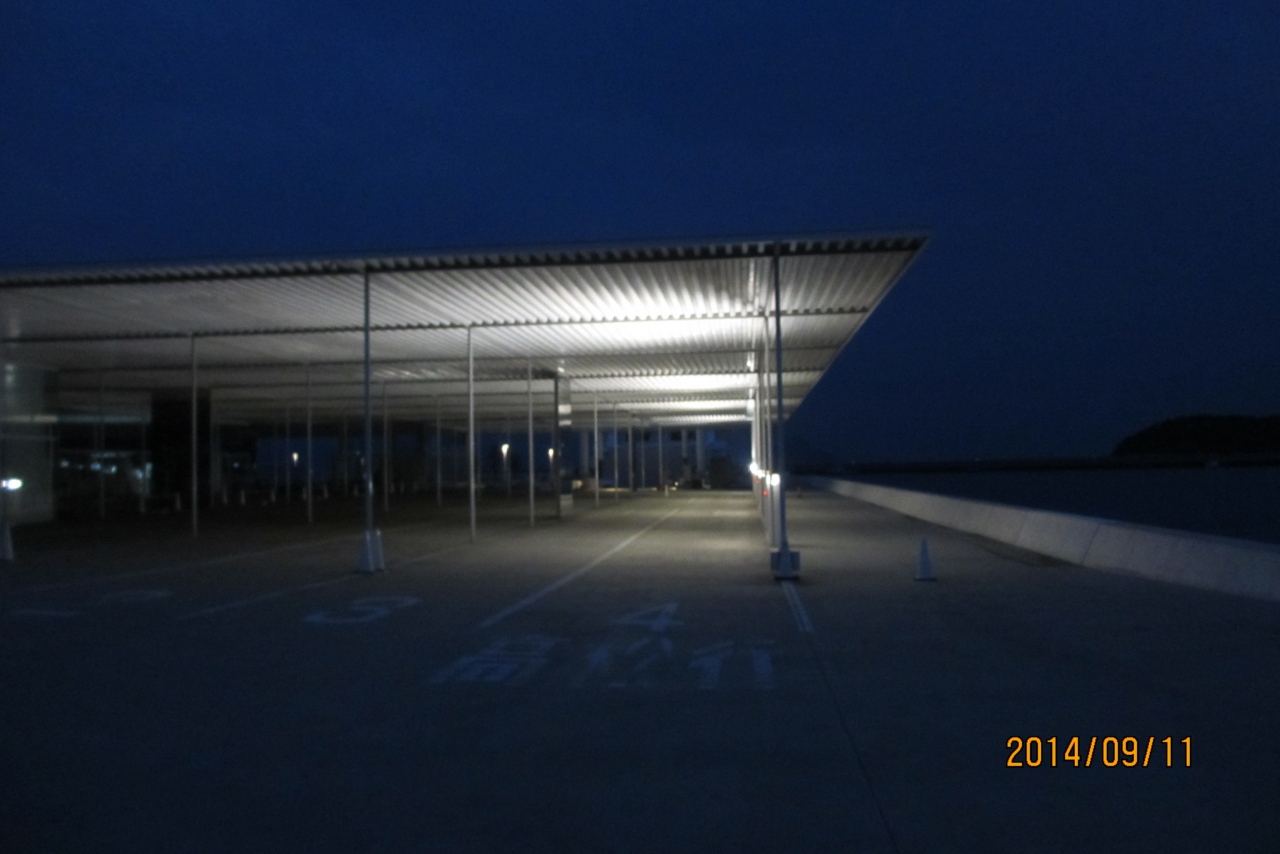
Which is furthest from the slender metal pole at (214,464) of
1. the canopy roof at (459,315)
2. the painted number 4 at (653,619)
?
the painted number 4 at (653,619)

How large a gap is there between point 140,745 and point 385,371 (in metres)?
27.6

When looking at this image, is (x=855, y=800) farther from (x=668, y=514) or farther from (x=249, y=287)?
(x=668, y=514)

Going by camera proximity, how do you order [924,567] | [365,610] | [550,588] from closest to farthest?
[365,610], [550,588], [924,567]

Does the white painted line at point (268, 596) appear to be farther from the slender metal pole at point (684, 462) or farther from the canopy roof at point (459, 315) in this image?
the slender metal pole at point (684, 462)

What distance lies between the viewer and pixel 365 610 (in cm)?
1259

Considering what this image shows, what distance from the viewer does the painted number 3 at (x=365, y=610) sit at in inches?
469

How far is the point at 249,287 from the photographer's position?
59.6 feet

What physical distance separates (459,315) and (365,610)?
9.94 m

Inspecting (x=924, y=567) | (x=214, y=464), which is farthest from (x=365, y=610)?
(x=214, y=464)
